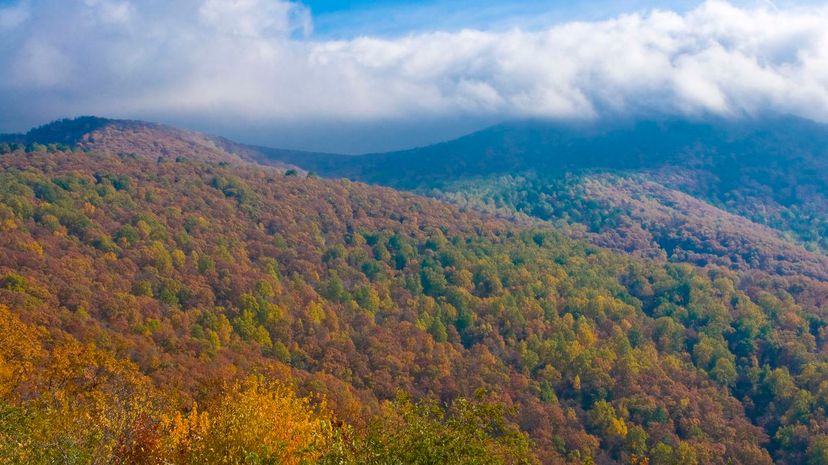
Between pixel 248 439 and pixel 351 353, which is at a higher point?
pixel 248 439

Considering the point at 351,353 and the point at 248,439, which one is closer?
the point at 248,439

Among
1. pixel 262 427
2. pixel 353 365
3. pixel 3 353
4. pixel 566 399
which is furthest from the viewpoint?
pixel 566 399

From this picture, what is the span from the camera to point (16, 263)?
13475 cm

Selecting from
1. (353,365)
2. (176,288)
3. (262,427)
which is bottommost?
(353,365)

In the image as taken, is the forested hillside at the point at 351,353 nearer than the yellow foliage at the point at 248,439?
No

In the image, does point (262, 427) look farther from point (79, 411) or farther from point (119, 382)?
point (119, 382)

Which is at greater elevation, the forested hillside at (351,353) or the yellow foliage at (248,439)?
the yellow foliage at (248,439)

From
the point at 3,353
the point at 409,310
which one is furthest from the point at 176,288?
the point at 3,353

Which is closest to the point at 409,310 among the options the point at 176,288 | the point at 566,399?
the point at 566,399

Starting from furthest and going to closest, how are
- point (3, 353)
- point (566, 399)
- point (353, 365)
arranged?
1. point (566, 399)
2. point (353, 365)
3. point (3, 353)

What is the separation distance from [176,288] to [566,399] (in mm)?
81429

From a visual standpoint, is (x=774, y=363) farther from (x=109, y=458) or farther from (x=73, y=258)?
(x=109, y=458)

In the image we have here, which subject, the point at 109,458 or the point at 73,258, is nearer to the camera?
the point at 109,458

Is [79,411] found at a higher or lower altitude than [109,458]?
lower
